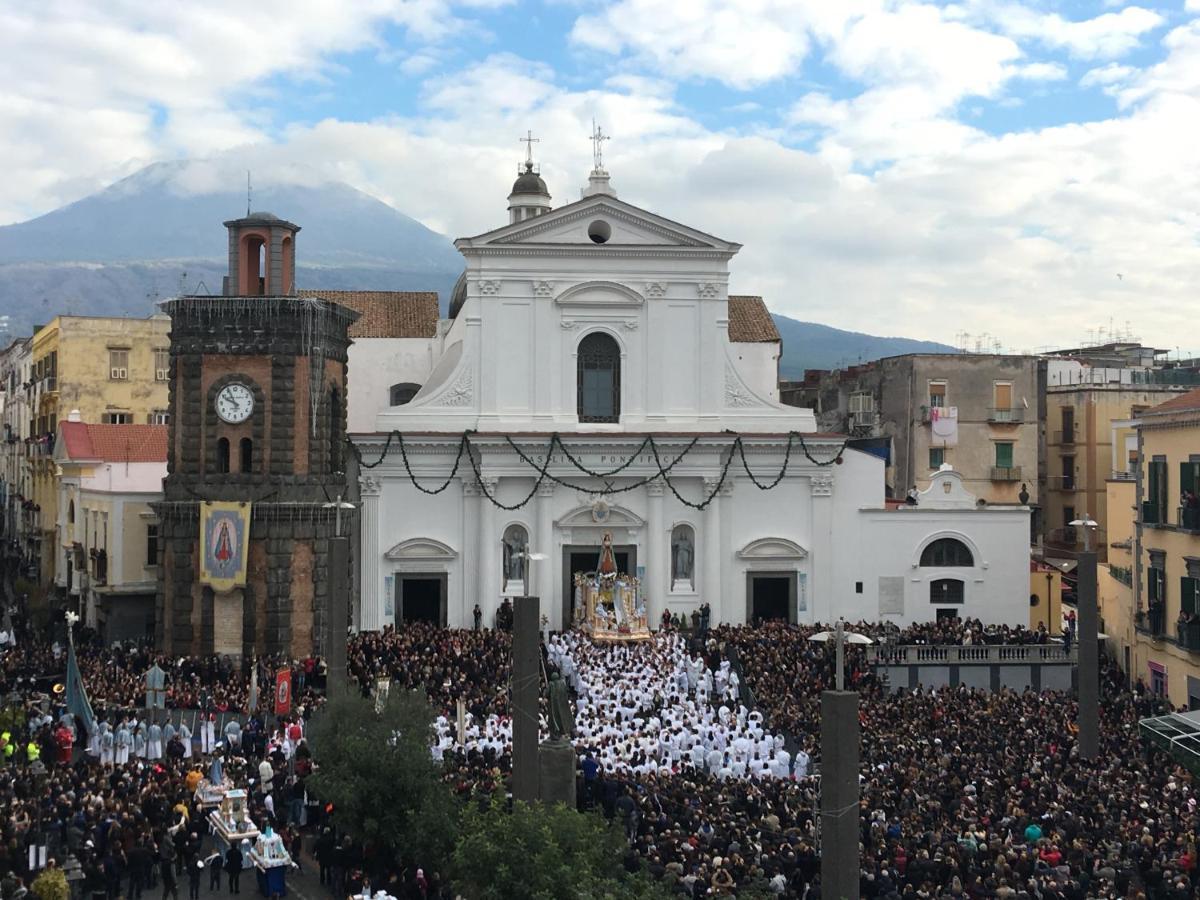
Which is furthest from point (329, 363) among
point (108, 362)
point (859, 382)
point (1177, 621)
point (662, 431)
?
point (859, 382)

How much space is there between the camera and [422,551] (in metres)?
45.4

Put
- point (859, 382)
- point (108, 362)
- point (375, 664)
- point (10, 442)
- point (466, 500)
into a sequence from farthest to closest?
point (10, 442) < point (859, 382) < point (108, 362) < point (466, 500) < point (375, 664)

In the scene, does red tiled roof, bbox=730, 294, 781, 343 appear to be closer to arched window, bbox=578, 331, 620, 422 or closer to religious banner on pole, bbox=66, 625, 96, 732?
arched window, bbox=578, 331, 620, 422

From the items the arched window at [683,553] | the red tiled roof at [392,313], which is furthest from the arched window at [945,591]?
the red tiled roof at [392,313]

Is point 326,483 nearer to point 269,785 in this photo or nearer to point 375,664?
point 375,664

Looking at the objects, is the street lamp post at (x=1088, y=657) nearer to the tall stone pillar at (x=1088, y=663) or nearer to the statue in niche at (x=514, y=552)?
the tall stone pillar at (x=1088, y=663)

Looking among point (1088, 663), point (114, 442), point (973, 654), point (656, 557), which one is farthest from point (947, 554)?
point (114, 442)

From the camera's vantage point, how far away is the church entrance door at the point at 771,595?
1834 inches

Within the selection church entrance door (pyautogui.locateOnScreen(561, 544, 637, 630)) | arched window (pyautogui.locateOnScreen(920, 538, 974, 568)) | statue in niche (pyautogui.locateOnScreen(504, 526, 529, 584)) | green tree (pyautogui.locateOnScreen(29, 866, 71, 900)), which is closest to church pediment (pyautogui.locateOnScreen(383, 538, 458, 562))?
statue in niche (pyautogui.locateOnScreen(504, 526, 529, 584))

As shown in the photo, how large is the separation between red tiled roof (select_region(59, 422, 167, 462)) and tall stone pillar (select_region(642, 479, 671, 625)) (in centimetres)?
1622

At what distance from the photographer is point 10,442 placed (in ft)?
237

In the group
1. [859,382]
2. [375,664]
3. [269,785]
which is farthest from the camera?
[859,382]

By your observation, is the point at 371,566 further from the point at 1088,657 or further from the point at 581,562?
the point at 1088,657

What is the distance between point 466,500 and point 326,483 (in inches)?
212
